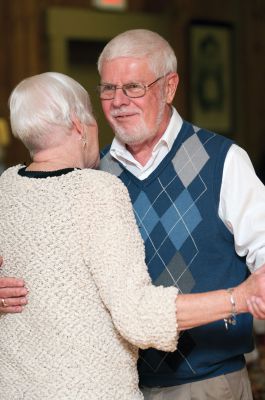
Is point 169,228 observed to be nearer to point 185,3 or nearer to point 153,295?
point 153,295

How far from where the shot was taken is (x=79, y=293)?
2051 millimetres

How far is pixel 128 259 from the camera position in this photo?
1.98 meters

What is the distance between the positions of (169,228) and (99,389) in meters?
0.67

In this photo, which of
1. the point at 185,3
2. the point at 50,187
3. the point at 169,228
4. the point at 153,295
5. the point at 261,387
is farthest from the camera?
the point at 185,3

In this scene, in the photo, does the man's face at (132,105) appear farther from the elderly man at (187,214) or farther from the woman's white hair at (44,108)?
the woman's white hair at (44,108)

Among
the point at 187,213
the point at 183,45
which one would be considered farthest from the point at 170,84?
the point at 183,45

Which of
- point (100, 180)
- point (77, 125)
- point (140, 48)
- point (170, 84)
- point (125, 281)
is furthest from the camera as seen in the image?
point (170, 84)

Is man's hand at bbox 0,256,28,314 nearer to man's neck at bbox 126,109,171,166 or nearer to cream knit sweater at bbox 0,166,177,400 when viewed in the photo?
cream knit sweater at bbox 0,166,177,400

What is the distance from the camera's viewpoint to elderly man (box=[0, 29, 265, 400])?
2.47m

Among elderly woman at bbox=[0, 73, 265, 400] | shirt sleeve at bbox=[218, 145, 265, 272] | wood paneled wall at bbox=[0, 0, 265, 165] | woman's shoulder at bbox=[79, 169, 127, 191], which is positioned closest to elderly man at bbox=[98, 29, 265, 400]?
shirt sleeve at bbox=[218, 145, 265, 272]

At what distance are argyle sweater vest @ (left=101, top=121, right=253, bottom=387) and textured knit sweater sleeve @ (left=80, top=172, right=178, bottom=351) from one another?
1.58 ft

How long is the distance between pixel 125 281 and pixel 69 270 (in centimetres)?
18

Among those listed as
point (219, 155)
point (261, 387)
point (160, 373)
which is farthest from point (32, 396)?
point (261, 387)

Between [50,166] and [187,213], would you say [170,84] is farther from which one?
[50,166]
